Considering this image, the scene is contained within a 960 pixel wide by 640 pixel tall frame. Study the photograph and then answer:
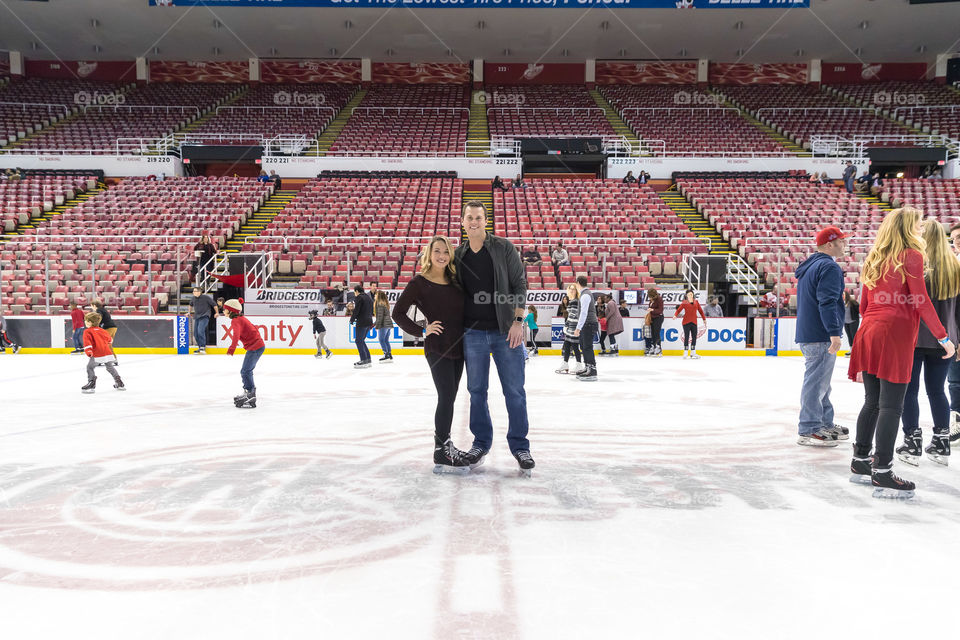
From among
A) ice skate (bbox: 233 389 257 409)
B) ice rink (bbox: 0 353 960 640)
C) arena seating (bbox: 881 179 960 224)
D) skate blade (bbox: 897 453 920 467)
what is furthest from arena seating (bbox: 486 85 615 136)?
skate blade (bbox: 897 453 920 467)

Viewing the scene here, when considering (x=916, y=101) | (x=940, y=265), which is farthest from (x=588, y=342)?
(x=916, y=101)

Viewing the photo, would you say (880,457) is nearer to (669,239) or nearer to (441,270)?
(441,270)

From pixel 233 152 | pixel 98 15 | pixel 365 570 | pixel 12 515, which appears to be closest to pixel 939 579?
pixel 365 570

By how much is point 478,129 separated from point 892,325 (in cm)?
2672

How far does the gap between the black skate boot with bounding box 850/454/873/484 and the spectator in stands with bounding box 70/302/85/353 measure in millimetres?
13591

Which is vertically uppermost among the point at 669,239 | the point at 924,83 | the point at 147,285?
the point at 924,83

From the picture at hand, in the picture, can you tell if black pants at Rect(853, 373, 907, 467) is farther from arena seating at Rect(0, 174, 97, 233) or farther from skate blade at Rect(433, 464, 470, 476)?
arena seating at Rect(0, 174, 97, 233)

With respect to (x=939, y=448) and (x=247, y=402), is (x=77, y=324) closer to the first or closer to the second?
(x=247, y=402)

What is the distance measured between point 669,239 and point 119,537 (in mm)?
15690

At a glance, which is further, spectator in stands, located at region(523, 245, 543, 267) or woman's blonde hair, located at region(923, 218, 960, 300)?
spectator in stands, located at region(523, 245, 543, 267)

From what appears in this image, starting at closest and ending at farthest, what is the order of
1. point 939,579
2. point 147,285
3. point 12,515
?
1. point 939,579
2. point 12,515
3. point 147,285

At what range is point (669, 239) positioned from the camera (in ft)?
54.5

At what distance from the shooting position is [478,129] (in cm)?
2853

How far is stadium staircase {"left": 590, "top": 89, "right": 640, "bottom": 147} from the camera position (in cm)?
2692
